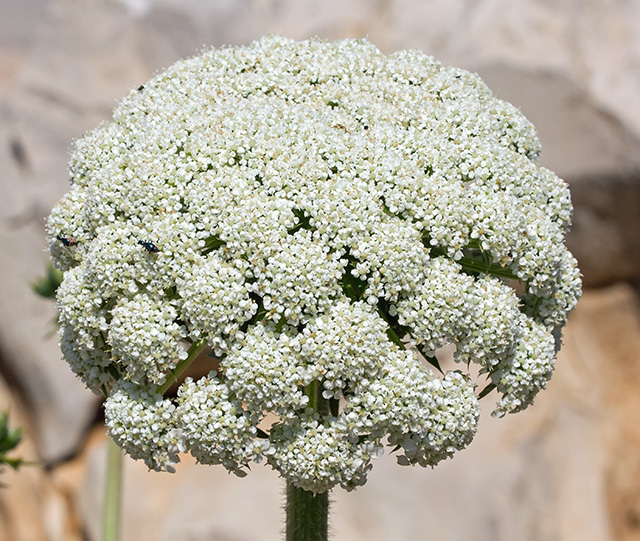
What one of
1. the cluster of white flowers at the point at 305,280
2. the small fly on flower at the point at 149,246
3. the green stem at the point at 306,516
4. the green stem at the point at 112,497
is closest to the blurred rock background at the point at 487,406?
the green stem at the point at 112,497

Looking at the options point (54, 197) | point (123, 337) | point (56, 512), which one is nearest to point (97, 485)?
point (56, 512)

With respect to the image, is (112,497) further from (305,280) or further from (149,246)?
(305,280)

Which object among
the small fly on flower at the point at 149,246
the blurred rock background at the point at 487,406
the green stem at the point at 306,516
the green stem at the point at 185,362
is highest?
the blurred rock background at the point at 487,406

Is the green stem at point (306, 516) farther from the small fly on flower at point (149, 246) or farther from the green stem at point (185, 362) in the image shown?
the small fly on flower at point (149, 246)

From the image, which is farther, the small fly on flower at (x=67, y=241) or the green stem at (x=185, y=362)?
the small fly on flower at (x=67, y=241)

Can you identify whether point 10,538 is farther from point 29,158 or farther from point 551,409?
point 551,409

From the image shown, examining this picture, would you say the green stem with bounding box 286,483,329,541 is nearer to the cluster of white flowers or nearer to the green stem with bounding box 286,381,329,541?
the green stem with bounding box 286,381,329,541

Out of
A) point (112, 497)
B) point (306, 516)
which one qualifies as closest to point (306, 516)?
point (306, 516)

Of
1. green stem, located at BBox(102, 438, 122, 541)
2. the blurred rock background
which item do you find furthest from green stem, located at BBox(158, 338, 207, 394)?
the blurred rock background
